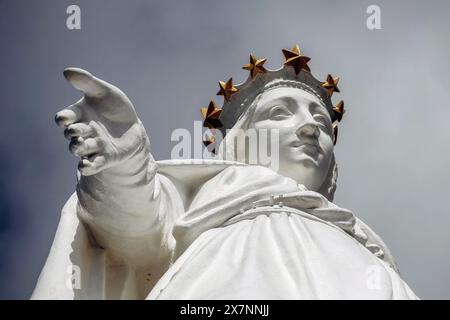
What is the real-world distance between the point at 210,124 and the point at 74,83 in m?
3.60

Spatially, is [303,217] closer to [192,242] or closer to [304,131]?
[192,242]

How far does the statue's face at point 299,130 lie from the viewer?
7.16 m

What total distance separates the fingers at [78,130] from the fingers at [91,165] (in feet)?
0.44

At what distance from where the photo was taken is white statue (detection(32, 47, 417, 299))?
470 centimetres

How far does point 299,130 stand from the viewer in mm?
7258

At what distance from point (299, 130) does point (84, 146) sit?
2.63m

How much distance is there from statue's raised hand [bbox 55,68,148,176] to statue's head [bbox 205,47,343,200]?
2080mm

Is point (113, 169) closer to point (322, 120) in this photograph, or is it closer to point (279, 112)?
point (279, 112)

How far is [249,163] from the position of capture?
24.3 ft

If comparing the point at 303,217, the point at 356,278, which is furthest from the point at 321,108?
the point at 356,278

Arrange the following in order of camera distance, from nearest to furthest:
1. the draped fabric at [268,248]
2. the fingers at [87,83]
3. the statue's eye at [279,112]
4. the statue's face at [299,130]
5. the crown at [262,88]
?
the draped fabric at [268,248]
the fingers at [87,83]
the statue's face at [299,130]
the statue's eye at [279,112]
the crown at [262,88]

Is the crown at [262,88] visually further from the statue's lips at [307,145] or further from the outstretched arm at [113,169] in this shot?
the outstretched arm at [113,169]

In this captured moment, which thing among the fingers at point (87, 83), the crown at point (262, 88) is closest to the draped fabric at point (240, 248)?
the fingers at point (87, 83)

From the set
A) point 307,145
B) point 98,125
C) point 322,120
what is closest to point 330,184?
point 322,120
